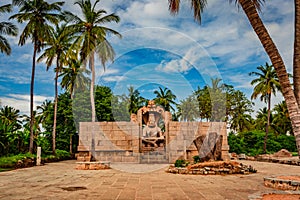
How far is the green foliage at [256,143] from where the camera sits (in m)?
30.0

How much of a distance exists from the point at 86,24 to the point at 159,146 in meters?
11.3

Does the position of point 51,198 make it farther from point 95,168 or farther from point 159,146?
point 159,146

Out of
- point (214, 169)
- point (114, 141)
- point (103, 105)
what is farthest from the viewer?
point (103, 105)

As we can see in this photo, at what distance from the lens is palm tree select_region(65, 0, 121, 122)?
2058 centimetres

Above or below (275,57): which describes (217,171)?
below

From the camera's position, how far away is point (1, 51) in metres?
18.8

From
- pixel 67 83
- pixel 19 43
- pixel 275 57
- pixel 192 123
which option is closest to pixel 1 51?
pixel 19 43

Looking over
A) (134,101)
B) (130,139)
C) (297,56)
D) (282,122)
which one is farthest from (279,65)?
(282,122)

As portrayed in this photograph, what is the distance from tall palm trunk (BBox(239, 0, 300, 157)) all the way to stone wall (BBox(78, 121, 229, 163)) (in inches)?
435

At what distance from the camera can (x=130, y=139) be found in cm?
1627

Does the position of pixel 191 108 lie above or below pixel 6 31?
below

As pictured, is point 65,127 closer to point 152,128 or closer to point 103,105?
point 103,105

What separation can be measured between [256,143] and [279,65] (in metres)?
28.0

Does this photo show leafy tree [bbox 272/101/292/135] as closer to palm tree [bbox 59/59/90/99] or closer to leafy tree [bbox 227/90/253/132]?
leafy tree [bbox 227/90/253/132]
